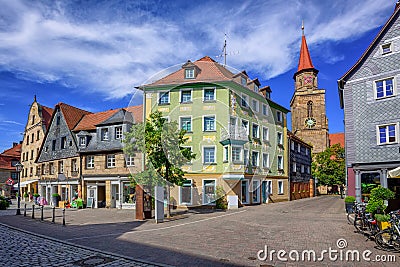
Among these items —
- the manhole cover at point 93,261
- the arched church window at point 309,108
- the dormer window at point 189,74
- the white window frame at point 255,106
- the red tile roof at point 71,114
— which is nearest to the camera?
the manhole cover at point 93,261

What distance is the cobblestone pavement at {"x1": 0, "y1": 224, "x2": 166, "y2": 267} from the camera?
784cm

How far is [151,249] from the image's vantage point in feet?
30.6

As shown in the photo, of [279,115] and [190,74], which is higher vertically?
[279,115]

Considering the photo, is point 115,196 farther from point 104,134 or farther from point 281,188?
point 281,188

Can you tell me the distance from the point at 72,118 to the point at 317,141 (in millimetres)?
50187

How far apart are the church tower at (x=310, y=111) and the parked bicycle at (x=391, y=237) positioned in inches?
2303

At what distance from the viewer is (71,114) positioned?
33750 millimetres

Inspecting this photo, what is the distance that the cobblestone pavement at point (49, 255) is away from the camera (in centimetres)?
784

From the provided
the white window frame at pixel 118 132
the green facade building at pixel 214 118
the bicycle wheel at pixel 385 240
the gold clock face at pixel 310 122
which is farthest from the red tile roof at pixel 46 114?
the gold clock face at pixel 310 122

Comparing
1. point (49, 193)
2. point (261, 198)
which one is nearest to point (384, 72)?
point (261, 198)

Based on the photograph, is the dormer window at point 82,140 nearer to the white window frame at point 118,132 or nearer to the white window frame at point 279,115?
the white window frame at point 118,132

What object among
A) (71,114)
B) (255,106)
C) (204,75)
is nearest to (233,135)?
(255,106)

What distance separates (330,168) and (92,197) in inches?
1349

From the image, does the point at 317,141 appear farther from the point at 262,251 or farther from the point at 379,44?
the point at 262,251
